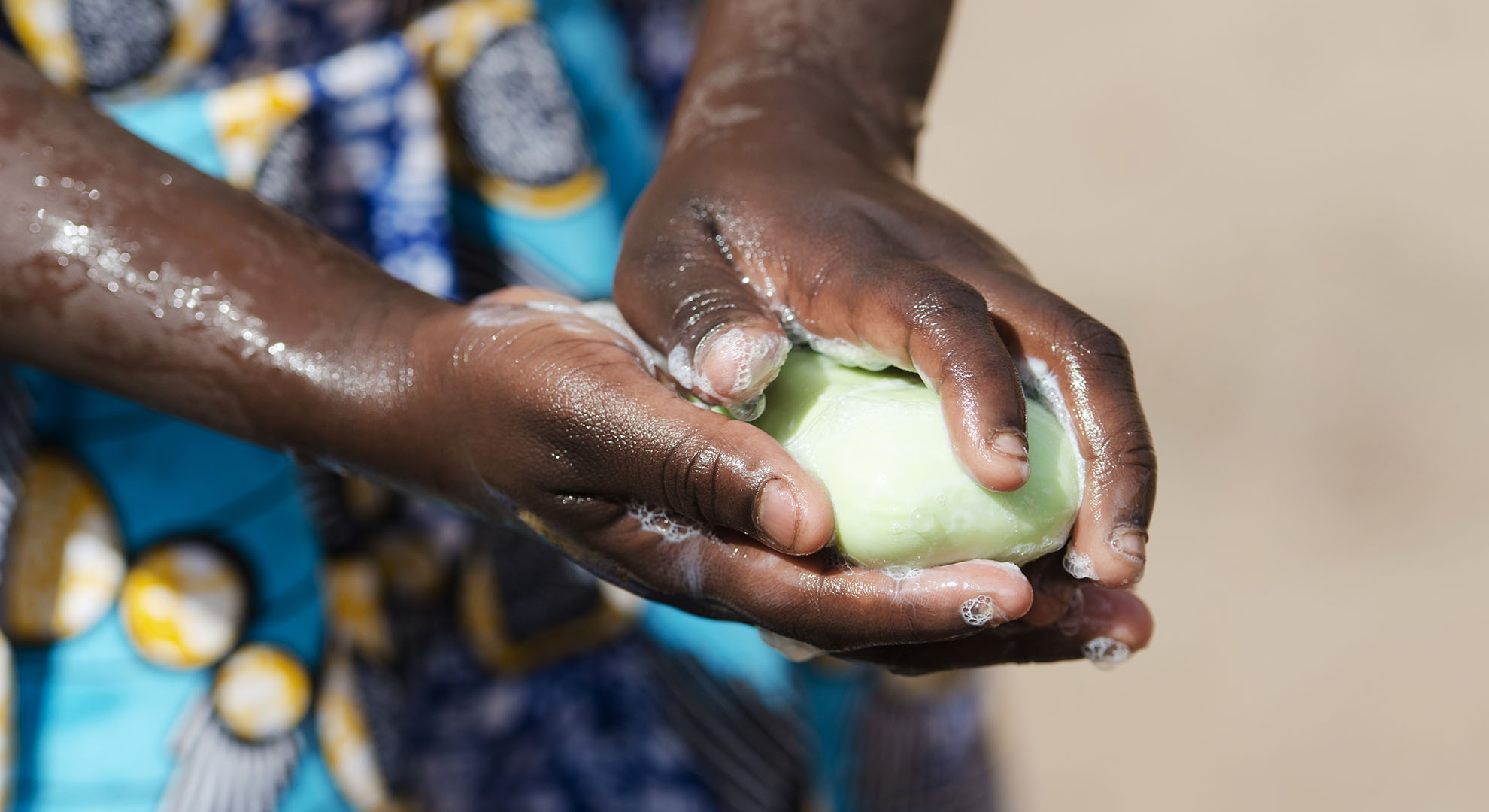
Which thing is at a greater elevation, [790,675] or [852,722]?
[790,675]

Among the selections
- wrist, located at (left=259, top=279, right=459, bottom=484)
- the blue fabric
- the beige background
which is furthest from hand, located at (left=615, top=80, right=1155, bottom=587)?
the beige background

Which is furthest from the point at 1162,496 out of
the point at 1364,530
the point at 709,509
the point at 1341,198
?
the point at 709,509

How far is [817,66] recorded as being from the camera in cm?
156

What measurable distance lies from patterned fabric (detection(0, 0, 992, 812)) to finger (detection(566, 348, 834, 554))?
25 centimetres

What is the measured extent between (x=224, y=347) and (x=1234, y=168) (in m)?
4.54

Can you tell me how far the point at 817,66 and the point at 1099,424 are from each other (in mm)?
682

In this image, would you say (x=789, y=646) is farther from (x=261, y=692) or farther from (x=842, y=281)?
(x=261, y=692)

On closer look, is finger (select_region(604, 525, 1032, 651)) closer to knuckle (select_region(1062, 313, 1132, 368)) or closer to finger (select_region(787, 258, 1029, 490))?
finger (select_region(787, 258, 1029, 490))

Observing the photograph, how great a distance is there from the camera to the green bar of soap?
43.4 inches

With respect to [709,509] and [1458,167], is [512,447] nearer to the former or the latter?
[709,509]

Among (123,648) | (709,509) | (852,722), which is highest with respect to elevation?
(709,509)

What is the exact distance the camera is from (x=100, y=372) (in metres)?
1.23

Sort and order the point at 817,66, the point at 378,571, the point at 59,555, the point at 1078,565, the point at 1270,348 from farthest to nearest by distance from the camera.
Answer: the point at 1270,348 → the point at 378,571 → the point at 817,66 → the point at 59,555 → the point at 1078,565

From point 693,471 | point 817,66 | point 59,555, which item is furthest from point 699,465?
point 59,555
